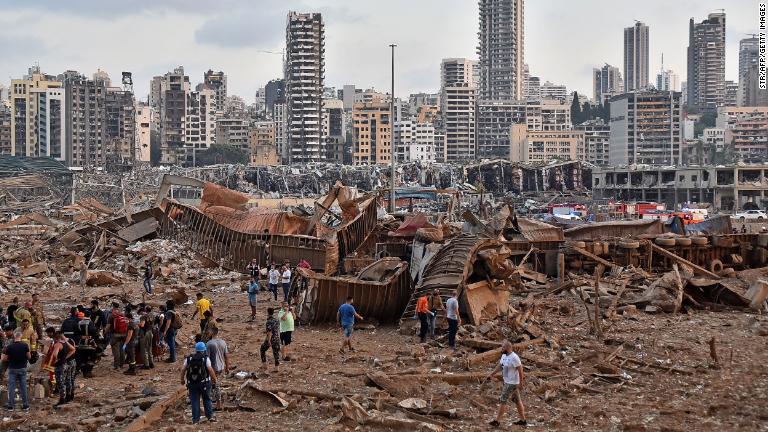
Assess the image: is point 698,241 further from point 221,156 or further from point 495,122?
point 495,122

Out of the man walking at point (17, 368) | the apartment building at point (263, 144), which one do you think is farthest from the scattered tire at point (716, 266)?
the apartment building at point (263, 144)

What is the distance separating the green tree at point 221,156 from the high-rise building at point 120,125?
34.1ft

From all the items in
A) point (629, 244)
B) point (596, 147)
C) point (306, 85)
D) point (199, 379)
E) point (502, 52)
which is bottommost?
point (199, 379)

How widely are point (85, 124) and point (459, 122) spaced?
60.8m

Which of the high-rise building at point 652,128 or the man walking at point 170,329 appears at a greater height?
the high-rise building at point 652,128

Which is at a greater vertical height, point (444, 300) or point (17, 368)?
point (444, 300)

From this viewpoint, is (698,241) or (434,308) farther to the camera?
(698,241)

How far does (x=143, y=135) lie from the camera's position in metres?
163

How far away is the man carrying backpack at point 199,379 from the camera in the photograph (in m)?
10.5

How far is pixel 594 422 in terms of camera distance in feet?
36.4

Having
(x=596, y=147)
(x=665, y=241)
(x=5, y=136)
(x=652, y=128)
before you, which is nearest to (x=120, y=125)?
(x=5, y=136)

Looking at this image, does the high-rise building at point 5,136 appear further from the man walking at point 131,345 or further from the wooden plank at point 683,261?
the man walking at point 131,345

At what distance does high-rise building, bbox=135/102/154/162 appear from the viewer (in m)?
157

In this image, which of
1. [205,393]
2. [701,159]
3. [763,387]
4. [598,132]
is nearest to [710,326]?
[763,387]
